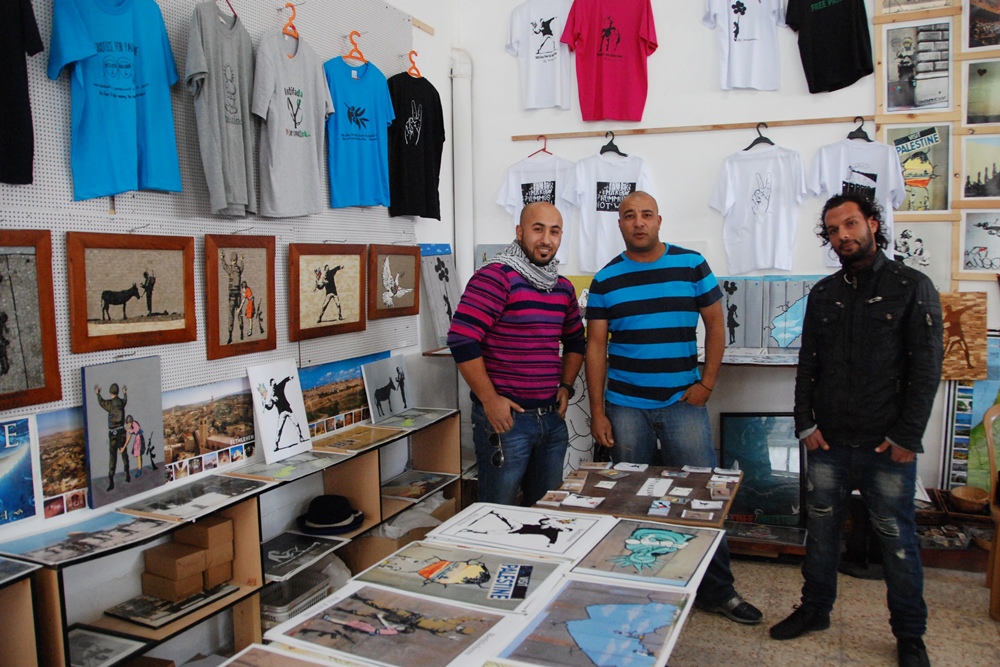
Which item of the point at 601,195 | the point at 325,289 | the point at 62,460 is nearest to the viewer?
the point at 62,460

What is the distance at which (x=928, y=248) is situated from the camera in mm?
4227

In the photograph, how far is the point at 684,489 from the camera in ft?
7.88

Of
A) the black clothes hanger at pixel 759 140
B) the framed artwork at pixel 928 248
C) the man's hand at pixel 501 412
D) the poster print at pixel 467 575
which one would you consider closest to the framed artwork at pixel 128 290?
the man's hand at pixel 501 412

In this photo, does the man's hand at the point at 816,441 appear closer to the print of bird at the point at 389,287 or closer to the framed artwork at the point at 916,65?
the print of bird at the point at 389,287

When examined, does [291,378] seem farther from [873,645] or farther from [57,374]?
[873,645]

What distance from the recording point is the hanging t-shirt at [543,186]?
16.2 feet

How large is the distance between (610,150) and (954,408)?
2.49 m

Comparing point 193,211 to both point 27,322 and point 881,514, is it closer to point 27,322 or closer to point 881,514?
point 27,322

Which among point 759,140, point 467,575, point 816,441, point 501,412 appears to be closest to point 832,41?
point 759,140

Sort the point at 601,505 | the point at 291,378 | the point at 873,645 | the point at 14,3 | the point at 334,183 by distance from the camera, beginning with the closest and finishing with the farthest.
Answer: the point at 14,3 → the point at 601,505 → the point at 873,645 → the point at 291,378 → the point at 334,183

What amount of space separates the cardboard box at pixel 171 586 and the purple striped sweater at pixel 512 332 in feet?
3.99

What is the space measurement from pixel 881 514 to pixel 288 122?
9.15 ft

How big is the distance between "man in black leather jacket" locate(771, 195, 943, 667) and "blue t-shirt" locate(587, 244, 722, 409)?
0.45 meters

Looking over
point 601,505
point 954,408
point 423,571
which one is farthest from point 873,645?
point 423,571
